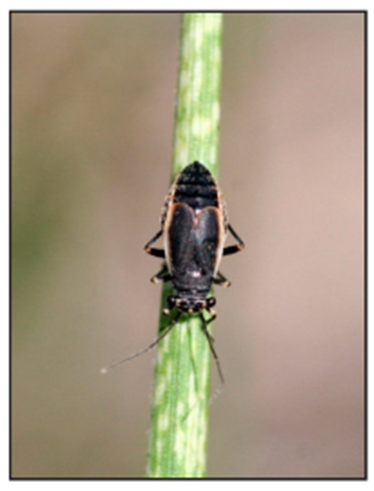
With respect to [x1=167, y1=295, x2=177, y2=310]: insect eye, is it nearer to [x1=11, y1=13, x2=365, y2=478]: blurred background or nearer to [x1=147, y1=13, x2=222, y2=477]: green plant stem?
[x1=147, y1=13, x2=222, y2=477]: green plant stem

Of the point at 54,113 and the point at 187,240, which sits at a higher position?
the point at 54,113

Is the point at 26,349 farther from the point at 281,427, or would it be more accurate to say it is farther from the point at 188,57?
the point at 188,57

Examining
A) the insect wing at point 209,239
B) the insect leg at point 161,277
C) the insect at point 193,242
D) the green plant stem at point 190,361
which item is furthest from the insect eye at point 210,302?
the green plant stem at point 190,361

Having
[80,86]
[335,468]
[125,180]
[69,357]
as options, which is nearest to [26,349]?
[69,357]

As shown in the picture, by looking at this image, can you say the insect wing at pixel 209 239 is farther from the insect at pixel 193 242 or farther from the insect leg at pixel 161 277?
the insect leg at pixel 161 277

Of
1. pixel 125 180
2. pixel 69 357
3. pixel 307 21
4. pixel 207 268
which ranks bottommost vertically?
pixel 69 357

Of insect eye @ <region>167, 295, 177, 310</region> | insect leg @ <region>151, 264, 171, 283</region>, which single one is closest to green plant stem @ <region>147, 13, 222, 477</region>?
insect eye @ <region>167, 295, 177, 310</region>
